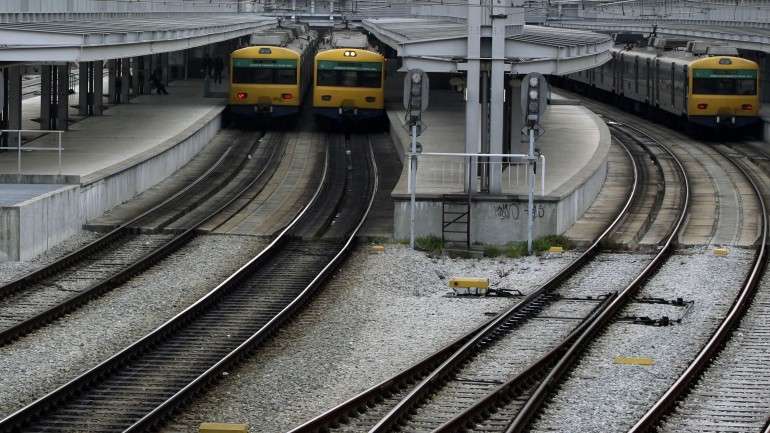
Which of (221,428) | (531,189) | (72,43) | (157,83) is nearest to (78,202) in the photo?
(72,43)

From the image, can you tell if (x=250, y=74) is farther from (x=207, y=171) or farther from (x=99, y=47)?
(x=99, y=47)

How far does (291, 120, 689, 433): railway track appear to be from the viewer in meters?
12.5

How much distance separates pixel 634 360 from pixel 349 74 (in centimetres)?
2523

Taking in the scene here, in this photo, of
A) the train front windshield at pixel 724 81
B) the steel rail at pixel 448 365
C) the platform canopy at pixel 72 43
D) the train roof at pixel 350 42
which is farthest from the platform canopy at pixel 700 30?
the steel rail at pixel 448 365

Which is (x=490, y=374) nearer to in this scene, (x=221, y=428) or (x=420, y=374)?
(x=420, y=374)

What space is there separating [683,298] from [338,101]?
2168cm

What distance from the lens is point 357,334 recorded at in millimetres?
16531

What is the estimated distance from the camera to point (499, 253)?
74.1ft

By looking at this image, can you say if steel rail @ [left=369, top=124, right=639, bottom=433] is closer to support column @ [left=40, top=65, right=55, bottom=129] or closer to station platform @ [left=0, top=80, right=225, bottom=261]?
station platform @ [left=0, top=80, right=225, bottom=261]

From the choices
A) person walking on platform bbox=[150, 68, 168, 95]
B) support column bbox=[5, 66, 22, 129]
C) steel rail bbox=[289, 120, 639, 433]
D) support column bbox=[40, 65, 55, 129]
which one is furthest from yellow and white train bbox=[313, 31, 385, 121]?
steel rail bbox=[289, 120, 639, 433]

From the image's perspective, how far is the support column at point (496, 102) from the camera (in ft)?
75.5

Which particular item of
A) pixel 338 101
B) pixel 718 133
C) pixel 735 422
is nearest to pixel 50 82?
pixel 338 101

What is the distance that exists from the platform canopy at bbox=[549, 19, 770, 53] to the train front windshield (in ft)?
2.92

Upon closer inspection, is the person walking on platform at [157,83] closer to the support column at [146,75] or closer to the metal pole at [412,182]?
the support column at [146,75]
